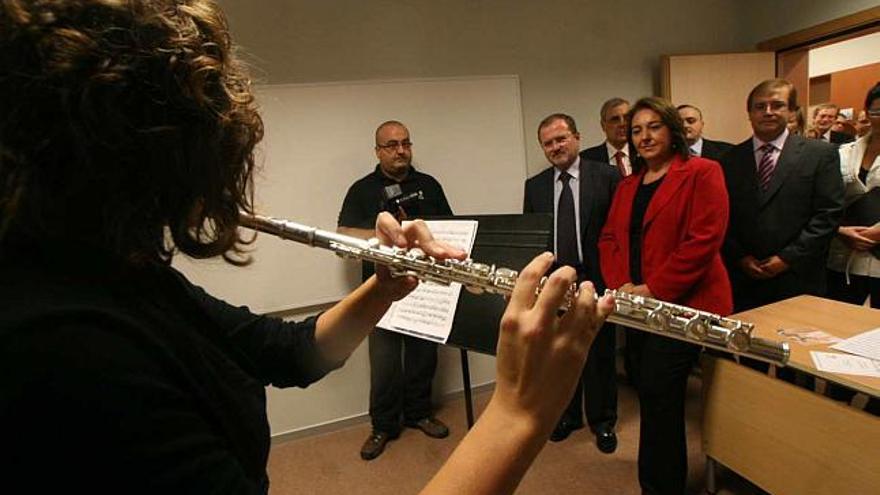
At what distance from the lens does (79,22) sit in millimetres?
496

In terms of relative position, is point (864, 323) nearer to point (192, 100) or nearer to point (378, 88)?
point (192, 100)

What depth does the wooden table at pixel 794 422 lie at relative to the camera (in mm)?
1416

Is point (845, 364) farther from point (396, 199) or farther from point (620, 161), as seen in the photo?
point (396, 199)

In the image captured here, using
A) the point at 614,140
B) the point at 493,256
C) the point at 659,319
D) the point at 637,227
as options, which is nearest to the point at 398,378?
the point at 493,256

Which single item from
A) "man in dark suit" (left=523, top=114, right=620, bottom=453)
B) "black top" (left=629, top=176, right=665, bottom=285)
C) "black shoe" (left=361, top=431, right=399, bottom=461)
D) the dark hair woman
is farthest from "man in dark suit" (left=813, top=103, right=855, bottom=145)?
the dark hair woman

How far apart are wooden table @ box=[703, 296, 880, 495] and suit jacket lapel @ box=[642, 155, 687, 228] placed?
1.67 ft

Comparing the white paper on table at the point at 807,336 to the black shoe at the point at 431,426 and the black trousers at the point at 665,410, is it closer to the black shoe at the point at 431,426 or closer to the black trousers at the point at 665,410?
the black trousers at the point at 665,410

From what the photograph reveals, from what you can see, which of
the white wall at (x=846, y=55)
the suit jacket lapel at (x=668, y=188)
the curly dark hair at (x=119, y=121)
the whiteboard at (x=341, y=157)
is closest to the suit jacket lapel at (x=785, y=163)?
the suit jacket lapel at (x=668, y=188)

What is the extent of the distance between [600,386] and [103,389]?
2.41 metres

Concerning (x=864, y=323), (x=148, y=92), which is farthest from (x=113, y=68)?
(x=864, y=323)

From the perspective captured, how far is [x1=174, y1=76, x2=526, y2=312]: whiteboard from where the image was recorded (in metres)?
2.53

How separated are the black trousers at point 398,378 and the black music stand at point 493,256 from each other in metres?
1.08

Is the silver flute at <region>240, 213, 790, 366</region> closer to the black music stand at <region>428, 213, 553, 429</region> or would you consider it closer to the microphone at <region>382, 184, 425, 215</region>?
the black music stand at <region>428, 213, 553, 429</region>

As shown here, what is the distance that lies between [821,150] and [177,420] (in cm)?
272
